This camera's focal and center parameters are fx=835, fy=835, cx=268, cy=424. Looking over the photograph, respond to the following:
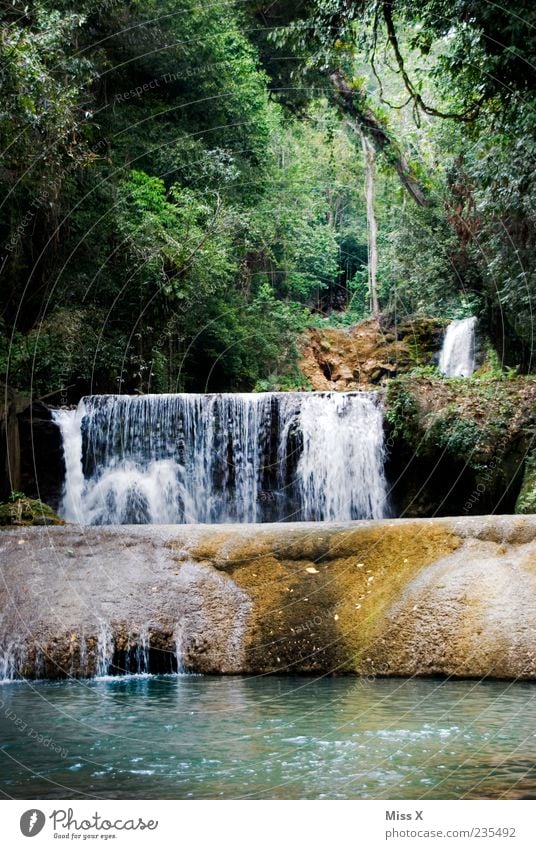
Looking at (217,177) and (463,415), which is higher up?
(217,177)

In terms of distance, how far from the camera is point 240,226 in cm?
2655

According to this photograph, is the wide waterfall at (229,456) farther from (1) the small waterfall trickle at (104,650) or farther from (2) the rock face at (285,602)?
(1) the small waterfall trickle at (104,650)

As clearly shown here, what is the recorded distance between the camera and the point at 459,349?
28500 millimetres

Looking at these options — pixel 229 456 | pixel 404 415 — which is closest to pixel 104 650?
pixel 229 456

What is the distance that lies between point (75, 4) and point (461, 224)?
452 inches

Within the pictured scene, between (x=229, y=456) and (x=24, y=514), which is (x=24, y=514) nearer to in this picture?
(x=24, y=514)

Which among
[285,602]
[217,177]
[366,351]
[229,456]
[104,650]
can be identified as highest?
[217,177]

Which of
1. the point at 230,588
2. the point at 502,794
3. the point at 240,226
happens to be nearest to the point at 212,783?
the point at 502,794
